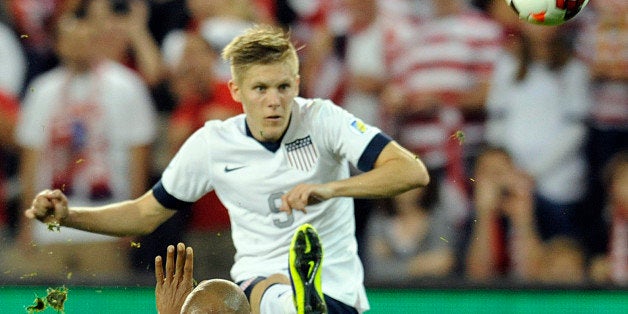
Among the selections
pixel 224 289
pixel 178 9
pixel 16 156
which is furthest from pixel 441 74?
pixel 224 289

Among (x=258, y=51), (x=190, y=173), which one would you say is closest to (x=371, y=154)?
(x=258, y=51)

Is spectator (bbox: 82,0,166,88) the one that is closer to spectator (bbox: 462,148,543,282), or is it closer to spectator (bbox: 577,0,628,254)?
spectator (bbox: 462,148,543,282)

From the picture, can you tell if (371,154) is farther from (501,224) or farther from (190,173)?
(501,224)

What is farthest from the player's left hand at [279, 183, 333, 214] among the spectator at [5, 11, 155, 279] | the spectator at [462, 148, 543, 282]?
the spectator at [5, 11, 155, 279]

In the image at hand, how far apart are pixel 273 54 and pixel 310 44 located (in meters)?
Result: 2.66

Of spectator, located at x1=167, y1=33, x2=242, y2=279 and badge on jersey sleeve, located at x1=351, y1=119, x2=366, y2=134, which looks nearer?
badge on jersey sleeve, located at x1=351, y1=119, x2=366, y2=134

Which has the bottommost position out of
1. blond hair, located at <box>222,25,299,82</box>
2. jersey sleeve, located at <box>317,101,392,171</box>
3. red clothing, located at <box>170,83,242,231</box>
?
red clothing, located at <box>170,83,242,231</box>

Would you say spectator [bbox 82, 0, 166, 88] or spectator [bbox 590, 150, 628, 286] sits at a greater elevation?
spectator [bbox 82, 0, 166, 88]

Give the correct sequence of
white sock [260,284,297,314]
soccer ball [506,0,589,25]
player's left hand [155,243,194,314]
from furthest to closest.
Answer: soccer ball [506,0,589,25]
white sock [260,284,297,314]
player's left hand [155,243,194,314]

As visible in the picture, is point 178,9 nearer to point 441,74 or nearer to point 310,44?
point 310,44

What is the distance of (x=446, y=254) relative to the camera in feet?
27.3

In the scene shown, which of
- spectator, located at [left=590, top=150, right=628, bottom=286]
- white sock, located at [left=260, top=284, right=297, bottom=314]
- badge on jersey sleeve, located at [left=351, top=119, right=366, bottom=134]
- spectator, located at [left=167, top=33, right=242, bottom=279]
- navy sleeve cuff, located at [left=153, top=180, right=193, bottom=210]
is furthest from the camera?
spectator, located at [left=167, top=33, right=242, bottom=279]

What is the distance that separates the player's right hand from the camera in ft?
19.6

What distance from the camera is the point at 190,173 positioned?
6.41m
